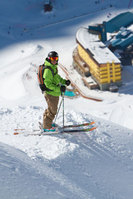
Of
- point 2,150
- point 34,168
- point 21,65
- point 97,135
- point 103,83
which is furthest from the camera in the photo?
point 21,65

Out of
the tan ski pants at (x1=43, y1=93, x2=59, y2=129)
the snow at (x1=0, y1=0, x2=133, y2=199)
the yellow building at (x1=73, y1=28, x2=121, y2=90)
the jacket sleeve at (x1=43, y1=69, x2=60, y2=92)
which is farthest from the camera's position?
the yellow building at (x1=73, y1=28, x2=121, y2=90)

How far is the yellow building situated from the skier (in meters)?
5.97

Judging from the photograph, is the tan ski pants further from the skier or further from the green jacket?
the green jacket

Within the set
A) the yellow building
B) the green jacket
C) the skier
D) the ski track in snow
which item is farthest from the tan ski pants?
the yellow building

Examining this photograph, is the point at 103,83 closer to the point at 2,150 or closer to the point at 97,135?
the point at 97,135

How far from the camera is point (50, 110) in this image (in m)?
Result: 6.55

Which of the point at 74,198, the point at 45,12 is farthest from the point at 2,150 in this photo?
the point at 45,12

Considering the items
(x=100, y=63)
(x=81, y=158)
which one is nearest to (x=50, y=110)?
(x=81, y=158)

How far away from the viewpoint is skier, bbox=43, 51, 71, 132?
5988mm

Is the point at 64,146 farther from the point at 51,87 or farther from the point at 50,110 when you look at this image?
the point at 51,87

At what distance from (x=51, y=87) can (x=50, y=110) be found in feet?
2.27

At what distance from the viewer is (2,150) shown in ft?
16.9

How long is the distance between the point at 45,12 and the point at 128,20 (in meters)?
7.07

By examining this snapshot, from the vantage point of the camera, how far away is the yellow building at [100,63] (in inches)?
484
